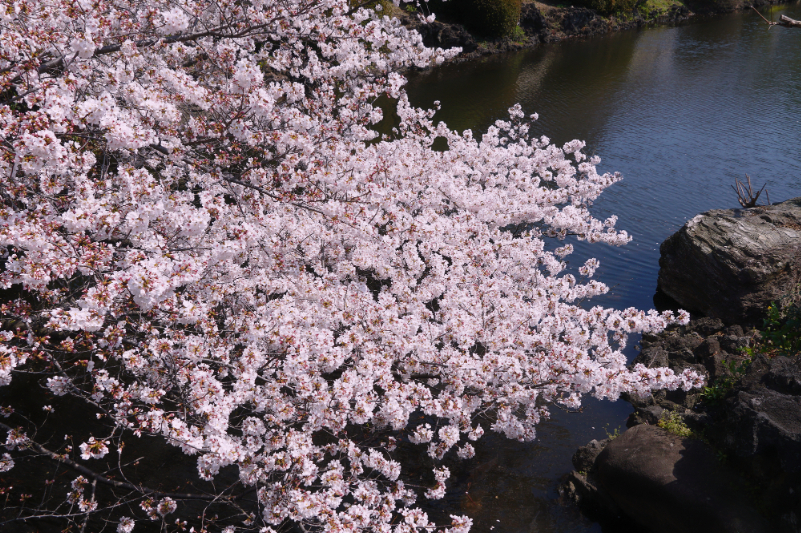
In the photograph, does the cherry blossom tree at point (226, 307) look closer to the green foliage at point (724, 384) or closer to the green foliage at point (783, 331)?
the green foliage at point (724, 384)

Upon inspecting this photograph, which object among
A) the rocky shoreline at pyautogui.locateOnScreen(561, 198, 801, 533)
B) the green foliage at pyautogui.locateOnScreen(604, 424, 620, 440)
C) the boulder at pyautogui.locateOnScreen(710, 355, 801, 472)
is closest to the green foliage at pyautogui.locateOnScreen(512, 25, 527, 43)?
Answer: the rocky shoreline at pyautogui.locateOnScreen(561, 198, 801, 533)

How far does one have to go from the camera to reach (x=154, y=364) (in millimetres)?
5160

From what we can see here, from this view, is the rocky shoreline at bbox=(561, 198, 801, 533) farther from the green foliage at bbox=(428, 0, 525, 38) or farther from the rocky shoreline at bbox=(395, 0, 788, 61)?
the green foliage at bbox=(428, 0, 525, 38)

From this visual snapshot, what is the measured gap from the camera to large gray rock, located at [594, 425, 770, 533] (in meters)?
6.00

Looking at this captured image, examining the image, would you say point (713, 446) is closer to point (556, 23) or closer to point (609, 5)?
point (556, 23)

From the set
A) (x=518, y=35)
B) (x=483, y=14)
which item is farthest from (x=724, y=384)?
(x=518, y=35)

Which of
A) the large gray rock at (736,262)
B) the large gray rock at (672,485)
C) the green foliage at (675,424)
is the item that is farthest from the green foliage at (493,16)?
the large gray rock at (672,485)

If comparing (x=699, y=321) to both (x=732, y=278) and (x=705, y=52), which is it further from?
(x=705, y=52)

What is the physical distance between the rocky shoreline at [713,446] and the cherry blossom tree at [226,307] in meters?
0.81

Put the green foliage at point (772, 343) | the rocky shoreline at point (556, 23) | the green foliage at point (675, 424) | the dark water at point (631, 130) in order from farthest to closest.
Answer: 1. the rocky shoreline at point (556, 23)
2. the green foliage at point (772, 343)
3. the dark water at point (631, 130)
4. the green foliage at point (675, 424)

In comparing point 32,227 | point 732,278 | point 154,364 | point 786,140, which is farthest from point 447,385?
point 786,140

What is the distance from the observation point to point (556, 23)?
1630 inches

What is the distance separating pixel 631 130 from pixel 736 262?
41.1 feet

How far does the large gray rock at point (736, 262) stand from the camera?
10625 mm
